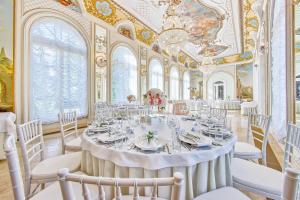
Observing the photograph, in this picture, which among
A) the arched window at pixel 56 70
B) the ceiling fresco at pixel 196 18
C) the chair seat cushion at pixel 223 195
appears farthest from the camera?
the ceiling fresco at pixel 196 18

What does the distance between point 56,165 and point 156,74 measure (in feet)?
32.4

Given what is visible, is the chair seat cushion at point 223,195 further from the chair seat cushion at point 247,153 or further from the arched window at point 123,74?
the arched window at point 123,74

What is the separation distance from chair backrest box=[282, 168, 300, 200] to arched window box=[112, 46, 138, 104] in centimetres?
755

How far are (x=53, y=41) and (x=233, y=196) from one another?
20.6ft

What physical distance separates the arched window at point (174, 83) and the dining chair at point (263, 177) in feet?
38.1

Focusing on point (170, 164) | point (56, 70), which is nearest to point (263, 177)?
point (170, 164)

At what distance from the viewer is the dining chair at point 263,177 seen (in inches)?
56.0

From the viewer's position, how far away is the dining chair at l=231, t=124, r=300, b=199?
4.67 feet

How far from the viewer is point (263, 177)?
1.58 metres

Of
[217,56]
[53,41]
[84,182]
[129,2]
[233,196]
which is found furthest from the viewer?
[217,56]

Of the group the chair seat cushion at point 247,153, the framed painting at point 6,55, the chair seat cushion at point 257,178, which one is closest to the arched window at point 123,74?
the framed painting at point 6,55

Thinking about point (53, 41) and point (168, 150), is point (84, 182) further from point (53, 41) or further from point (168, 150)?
point (53, 41)

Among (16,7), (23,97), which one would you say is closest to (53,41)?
(16,7)

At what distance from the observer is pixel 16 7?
14.5ft
